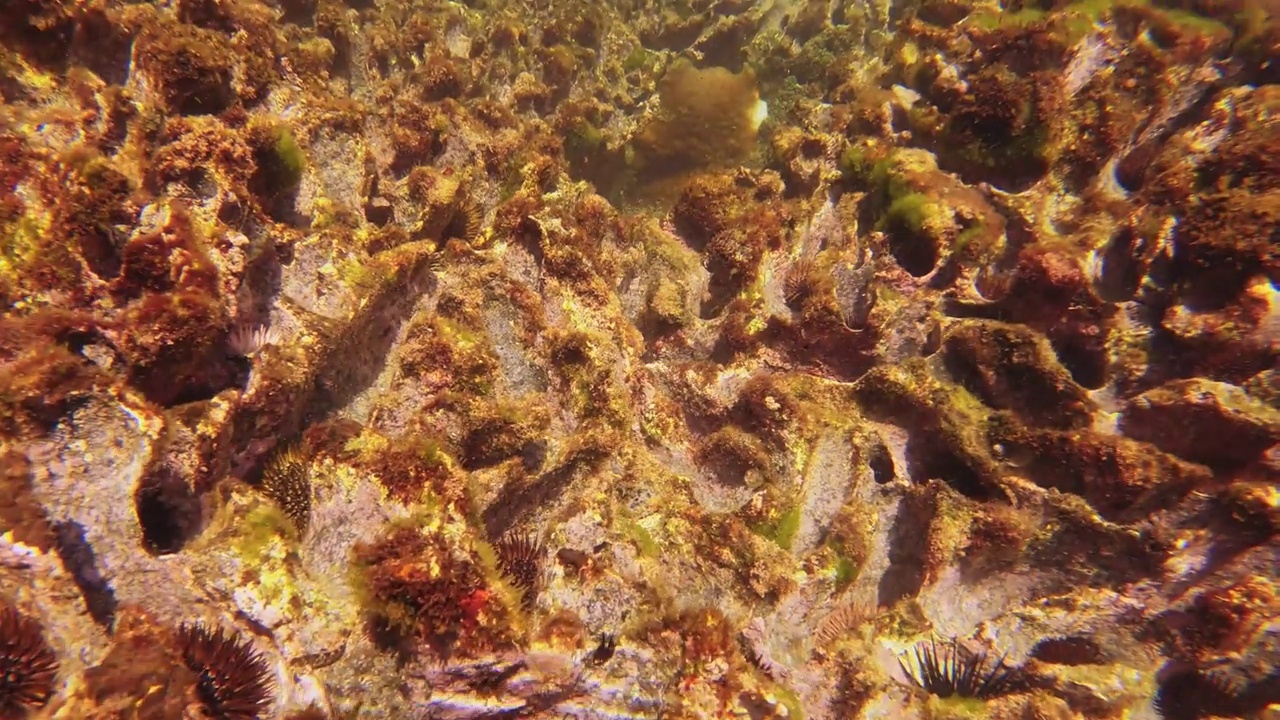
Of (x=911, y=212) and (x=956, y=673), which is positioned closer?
(x=956, y=673)

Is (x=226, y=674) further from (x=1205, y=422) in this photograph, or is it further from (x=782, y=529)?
(x=1205, y=422)

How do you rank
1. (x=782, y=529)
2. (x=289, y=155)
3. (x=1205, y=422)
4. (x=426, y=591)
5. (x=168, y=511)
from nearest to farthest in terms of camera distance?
1. (x=426, y=591)
2. (x=168, y=511)
3. (x=1205, y=422)
4. (x=782, y=529)
5. (x=289, y=155)

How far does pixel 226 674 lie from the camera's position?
2.90 meters

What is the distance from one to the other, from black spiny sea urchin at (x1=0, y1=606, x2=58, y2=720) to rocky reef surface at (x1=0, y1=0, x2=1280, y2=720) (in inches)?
0.7

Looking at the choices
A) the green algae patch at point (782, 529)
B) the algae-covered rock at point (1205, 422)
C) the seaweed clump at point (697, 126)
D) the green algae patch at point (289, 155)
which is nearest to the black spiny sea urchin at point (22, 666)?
the green algae patch at point (289, 155)

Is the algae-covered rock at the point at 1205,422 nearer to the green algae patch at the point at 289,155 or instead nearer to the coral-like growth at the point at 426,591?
the coral-like growth at the point at 426,591

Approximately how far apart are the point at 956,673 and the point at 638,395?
3.08 meters

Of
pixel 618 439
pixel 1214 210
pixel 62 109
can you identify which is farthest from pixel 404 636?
pixel 1214 210

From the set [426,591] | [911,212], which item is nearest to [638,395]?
[426,591]

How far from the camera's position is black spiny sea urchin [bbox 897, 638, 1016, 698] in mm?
3779

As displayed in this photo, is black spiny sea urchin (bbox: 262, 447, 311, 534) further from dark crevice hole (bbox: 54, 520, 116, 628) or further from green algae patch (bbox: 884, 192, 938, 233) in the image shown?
green algae patch (bbox: 884, 192, 938, 233)

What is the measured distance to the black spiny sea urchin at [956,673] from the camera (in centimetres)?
378

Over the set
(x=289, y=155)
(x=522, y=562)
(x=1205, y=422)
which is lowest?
(x=522, y=562)

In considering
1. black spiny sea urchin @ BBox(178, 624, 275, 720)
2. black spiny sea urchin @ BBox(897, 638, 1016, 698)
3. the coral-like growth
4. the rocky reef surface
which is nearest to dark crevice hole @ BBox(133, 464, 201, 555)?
the rocky reef surface
